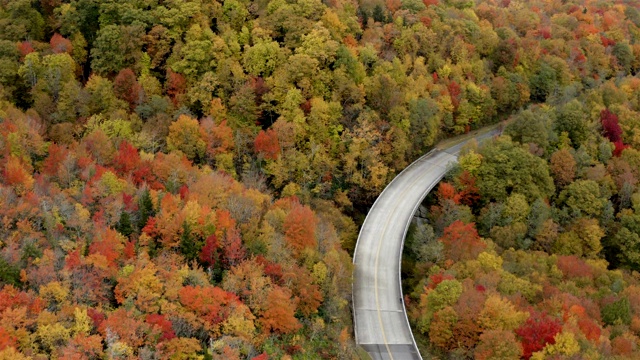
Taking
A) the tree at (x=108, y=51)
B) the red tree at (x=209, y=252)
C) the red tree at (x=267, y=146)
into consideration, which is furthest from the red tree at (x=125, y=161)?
the tree at (x=108, y=51)

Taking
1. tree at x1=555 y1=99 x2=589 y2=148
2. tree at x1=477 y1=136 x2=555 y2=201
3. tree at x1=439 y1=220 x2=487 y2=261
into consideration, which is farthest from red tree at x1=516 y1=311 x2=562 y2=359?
tree at x1=555 y1=99 x2=589 y2=148

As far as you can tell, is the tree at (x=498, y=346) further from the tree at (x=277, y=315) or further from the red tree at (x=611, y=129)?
the red tree at (x=611, y=129)

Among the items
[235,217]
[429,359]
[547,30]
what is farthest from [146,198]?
[547,30]

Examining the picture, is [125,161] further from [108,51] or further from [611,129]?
[611,129]

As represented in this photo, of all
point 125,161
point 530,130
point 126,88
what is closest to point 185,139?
point 125,161

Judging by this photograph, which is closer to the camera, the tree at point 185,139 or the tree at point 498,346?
the tree at point 498,346

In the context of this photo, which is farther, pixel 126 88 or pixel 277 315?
pixel 126 88
